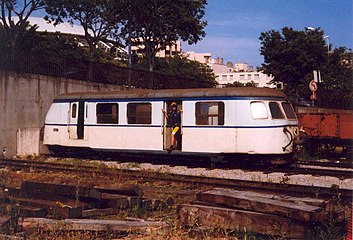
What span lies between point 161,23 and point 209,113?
16.6 m

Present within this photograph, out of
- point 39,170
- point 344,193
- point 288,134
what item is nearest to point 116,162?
point 39,170

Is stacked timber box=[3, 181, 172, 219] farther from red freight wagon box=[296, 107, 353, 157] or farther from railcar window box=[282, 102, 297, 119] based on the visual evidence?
red freight wagon box=[296, 107, 353, 157]

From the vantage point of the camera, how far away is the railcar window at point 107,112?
1739 cm

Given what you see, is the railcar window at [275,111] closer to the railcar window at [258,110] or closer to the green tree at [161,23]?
the railcar window at [258,110]

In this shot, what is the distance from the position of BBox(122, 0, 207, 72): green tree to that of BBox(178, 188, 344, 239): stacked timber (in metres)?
22.9

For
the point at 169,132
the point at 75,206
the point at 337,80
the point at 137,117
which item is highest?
the point at 337,80

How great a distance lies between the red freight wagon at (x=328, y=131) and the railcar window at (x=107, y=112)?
7149 millimetres

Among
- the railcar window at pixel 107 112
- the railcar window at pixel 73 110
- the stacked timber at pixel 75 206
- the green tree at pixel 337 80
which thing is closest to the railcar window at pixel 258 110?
the railcar window at pixel 107 112

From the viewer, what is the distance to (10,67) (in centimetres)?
1952

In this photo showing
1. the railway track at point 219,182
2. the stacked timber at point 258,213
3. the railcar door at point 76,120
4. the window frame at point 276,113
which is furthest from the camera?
the railcar door at point 76,120

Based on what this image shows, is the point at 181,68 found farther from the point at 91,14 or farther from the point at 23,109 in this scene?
the point at 23,109

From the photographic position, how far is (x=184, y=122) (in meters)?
15.8

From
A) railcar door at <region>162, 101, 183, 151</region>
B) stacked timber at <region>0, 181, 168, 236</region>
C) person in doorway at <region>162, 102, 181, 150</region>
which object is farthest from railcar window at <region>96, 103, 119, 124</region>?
stacked timber at <region>0, 181, 168, 236</region>

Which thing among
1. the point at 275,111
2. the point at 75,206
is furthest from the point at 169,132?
the point at 75,206
